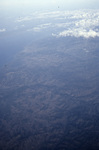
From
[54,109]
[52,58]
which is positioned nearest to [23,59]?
[52,58]

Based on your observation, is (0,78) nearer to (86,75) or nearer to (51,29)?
(86,75)

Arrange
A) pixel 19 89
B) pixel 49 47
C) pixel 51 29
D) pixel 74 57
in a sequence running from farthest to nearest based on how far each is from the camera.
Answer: pixel 51 29 < pixel 49 47 < pixel 74 57 < pixel 19 89

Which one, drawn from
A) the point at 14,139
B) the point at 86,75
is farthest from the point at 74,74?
the point at 14,139

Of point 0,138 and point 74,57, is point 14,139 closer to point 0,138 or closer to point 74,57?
point 0,138

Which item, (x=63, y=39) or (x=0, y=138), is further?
(x=63, y=39)

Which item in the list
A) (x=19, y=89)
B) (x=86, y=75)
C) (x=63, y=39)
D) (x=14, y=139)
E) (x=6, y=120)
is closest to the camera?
(x=14, y=139)

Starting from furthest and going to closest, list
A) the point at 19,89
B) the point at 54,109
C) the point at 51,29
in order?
1. the point at 51,29
2. the point at 19,89
3. the point at 54,109
